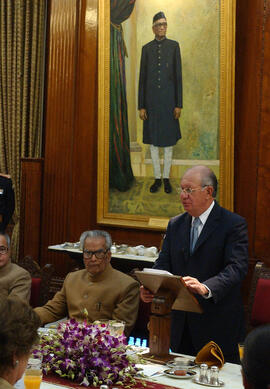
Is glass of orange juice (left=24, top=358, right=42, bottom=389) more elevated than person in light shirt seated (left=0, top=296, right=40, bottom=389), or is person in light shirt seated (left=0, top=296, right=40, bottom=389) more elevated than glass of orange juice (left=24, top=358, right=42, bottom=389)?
person in light shirt seated (left=0, top=296, right=40, bottom=389)

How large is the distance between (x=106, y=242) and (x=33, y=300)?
0.84m

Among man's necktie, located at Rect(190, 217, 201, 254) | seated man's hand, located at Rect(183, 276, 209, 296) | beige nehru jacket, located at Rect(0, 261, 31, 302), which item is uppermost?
man's necktie, located at Rect(190, 217, 201, 254)

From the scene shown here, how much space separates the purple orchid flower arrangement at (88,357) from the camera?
2574mm

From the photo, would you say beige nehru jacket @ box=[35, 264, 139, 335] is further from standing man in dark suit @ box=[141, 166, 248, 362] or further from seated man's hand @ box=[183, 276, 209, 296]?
seated man's hand @ box=[183, 276, 209, 296]

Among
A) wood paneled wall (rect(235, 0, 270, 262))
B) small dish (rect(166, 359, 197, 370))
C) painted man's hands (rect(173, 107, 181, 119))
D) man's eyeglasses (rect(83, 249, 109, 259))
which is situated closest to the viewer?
small dish (rect(166, 359, 197, 370))

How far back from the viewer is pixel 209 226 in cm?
362

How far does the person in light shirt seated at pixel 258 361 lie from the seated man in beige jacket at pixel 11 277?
3132 mm

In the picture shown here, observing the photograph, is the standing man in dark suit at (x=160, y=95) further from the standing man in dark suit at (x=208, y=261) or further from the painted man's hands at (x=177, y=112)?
the standing man in dark suit at (x=208, y=261)

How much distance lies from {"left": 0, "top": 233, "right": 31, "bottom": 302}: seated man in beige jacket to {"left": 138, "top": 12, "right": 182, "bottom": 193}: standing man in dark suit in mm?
2354

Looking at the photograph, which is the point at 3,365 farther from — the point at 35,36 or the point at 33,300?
the point at 35,36

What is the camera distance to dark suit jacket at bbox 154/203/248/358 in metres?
3.50

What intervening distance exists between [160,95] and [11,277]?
284cm

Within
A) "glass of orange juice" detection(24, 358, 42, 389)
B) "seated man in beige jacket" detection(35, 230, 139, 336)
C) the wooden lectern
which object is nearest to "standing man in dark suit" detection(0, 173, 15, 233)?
"seated man in beige jacket" detection(35, 230, 139, 336)

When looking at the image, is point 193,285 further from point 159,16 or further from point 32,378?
point 159,16
